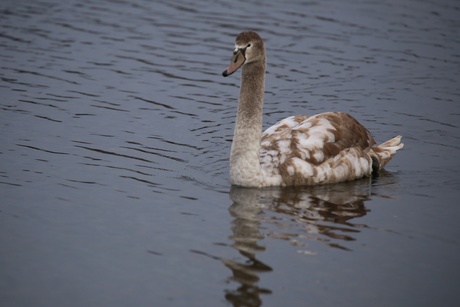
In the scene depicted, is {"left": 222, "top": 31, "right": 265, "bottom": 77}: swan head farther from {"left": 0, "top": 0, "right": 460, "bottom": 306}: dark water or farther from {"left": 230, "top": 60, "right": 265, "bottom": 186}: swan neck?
{"left": 0, "top": 0, "right": 460, "bottom": 306}: dark water

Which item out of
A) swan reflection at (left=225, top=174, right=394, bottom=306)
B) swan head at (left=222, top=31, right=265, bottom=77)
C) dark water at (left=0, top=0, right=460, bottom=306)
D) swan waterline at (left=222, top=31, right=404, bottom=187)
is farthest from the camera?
swan waterline at (left=222, top=31, right=404, bottom=187)

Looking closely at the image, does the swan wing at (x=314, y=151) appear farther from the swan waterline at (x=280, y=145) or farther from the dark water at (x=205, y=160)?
the dark water at (x=205, y=160)

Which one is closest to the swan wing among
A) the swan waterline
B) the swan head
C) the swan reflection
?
the swan waterline

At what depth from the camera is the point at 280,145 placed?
501 inches

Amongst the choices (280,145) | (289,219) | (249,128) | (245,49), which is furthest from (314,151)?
(289,219)

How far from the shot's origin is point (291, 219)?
11031mm

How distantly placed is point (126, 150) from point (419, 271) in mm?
5680

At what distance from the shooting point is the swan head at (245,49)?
1220 cm

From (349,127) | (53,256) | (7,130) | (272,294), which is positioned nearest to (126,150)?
(7,130)

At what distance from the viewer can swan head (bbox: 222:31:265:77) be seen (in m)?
12.2

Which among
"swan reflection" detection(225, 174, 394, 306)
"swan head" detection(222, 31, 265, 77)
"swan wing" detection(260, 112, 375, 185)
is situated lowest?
"swan reflection" detection(225, 174, 394, 306)

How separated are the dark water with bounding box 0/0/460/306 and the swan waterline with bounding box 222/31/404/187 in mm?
272

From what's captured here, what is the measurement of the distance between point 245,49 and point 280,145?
1480 millimetres

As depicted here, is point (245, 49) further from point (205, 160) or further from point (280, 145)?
point (205, 160)
